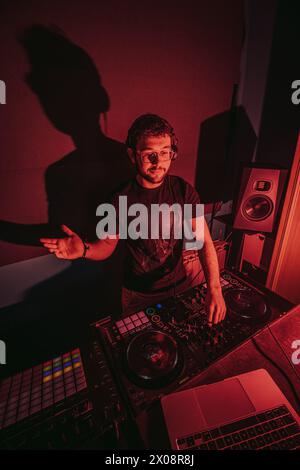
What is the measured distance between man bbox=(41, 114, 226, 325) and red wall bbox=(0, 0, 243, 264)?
0.47 metres

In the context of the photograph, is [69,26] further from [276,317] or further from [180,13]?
[276,317]

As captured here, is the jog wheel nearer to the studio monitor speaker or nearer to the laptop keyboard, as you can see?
the laptop keyboard

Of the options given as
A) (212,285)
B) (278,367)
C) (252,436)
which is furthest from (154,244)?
(252,436)

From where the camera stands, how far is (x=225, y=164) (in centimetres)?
230

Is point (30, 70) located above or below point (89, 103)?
above

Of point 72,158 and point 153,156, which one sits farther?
point 72,158

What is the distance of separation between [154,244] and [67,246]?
1.86 ft

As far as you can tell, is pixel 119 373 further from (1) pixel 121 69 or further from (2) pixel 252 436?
(1) pixel 121 69

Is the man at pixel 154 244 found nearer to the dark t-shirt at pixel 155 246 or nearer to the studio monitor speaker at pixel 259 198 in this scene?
the dark t-shirt at pixel 155 246

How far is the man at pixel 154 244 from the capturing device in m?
1.24

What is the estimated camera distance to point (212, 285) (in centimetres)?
126

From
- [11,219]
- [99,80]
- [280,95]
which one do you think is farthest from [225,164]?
[11,219]

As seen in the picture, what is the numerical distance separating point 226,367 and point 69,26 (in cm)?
181

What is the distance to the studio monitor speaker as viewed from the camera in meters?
1.64
